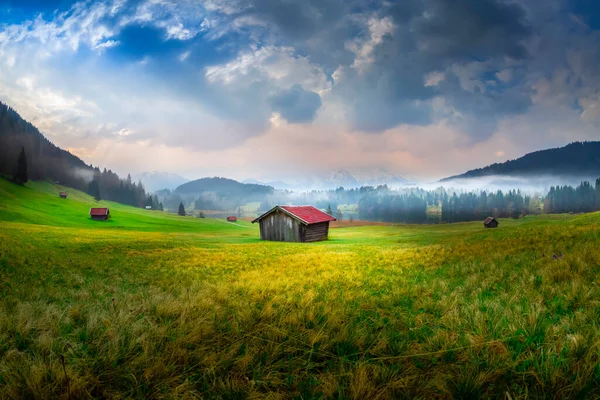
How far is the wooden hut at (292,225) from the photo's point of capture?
37.1 metres

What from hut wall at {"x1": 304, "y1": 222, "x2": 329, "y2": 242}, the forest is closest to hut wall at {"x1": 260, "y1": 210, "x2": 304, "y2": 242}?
hut wall at {"x1": 304, "y1": 222, "x2": 329, "y2": 242}

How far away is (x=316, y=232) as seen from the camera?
39.8 meters

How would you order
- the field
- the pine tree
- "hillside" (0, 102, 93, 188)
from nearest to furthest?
the field → the pine tree → "hillside" (0, 102, 93, 188)

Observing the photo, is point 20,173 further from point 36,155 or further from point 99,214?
point 36,155

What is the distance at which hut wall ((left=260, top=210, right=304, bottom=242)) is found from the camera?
3738cm

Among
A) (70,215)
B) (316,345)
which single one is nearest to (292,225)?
(316,345)

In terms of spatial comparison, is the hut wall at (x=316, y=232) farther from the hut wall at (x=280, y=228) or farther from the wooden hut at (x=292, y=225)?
the hut wall at (x=280, y=228)

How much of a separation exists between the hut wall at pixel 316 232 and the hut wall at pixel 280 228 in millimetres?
1151

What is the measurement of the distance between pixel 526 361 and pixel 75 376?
11.1 ft

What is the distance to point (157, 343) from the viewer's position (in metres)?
2.59

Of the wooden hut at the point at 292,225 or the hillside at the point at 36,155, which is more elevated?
the hillside at the point at 36,155

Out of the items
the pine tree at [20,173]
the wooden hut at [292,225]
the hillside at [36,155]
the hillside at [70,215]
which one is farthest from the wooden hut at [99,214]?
the hillside at [36,155]

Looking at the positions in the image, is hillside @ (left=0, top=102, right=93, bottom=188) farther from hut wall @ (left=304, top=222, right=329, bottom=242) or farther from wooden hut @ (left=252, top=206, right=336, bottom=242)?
hut wall @ (left=304, top=222, right=329, bottom=242)

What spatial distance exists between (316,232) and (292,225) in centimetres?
411
